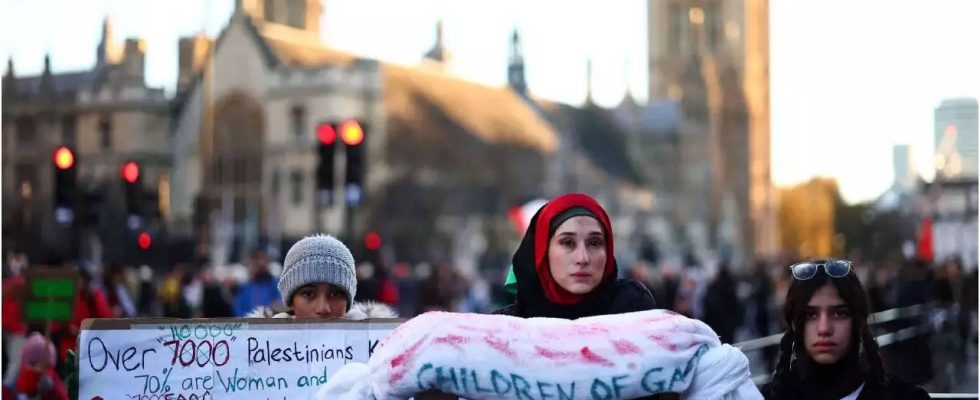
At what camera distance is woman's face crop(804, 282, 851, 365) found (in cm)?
378

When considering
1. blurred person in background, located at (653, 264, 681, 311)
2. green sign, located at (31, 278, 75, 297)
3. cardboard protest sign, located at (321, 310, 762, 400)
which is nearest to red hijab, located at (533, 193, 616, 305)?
cardboard protest sign, located at (321, 310, 762, 400)

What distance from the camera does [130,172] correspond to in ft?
85.7

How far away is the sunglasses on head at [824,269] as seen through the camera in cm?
382

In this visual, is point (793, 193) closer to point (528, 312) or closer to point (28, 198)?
point (28, 198)

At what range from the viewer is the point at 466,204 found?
88.9 meters

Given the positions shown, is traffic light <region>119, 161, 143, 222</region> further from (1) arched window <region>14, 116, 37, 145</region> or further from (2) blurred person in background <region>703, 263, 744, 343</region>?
(1) arched window <region>14, 116, 37, 145</region>

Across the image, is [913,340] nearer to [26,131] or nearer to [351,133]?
[351,133]

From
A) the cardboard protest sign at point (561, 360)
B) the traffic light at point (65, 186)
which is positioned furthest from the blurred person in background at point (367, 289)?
the cardboard protest sign at point (561, 360)

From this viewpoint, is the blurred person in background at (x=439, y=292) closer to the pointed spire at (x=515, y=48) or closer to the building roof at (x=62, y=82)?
the building roof at (x=62, y=82)

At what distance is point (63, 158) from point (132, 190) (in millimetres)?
4068

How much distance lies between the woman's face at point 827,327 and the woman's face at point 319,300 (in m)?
1.61

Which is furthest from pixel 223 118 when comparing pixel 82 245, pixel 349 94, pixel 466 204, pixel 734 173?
pixel 734 173

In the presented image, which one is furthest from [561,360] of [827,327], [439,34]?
[439,34]

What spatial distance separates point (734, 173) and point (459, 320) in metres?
118
